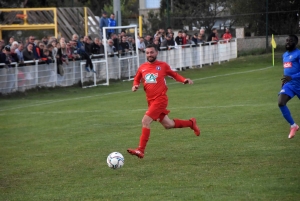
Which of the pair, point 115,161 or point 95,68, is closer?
point 115,161

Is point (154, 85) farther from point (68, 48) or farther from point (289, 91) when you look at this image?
point (68, 48)

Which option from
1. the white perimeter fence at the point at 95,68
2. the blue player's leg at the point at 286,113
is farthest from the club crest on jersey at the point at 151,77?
the white perimeter fence at the point at 95,68

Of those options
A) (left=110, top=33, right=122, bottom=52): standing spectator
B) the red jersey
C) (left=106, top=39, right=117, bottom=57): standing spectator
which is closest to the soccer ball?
the red jersey

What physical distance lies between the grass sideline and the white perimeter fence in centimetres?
173

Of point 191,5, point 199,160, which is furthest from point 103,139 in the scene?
point 191,5

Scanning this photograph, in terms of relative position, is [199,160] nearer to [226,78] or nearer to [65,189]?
[65,189]

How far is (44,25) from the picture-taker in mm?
28688

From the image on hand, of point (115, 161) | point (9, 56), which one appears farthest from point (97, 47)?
point (115, 161)

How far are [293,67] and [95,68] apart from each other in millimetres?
14878

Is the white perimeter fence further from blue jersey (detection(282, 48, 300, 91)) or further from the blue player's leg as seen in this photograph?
the blue player's leg

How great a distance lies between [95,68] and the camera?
2622 centimetres

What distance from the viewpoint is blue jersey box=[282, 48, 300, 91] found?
1213 centimetres

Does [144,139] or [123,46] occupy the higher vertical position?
[123,46]

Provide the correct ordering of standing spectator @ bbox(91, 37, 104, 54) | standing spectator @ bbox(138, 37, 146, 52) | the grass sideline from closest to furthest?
1. the grass sideline
2. standing spectator @ bbox(91, 37, 104, 54)
3. standing spectator @ bbox(138, 37, 146, 52)
